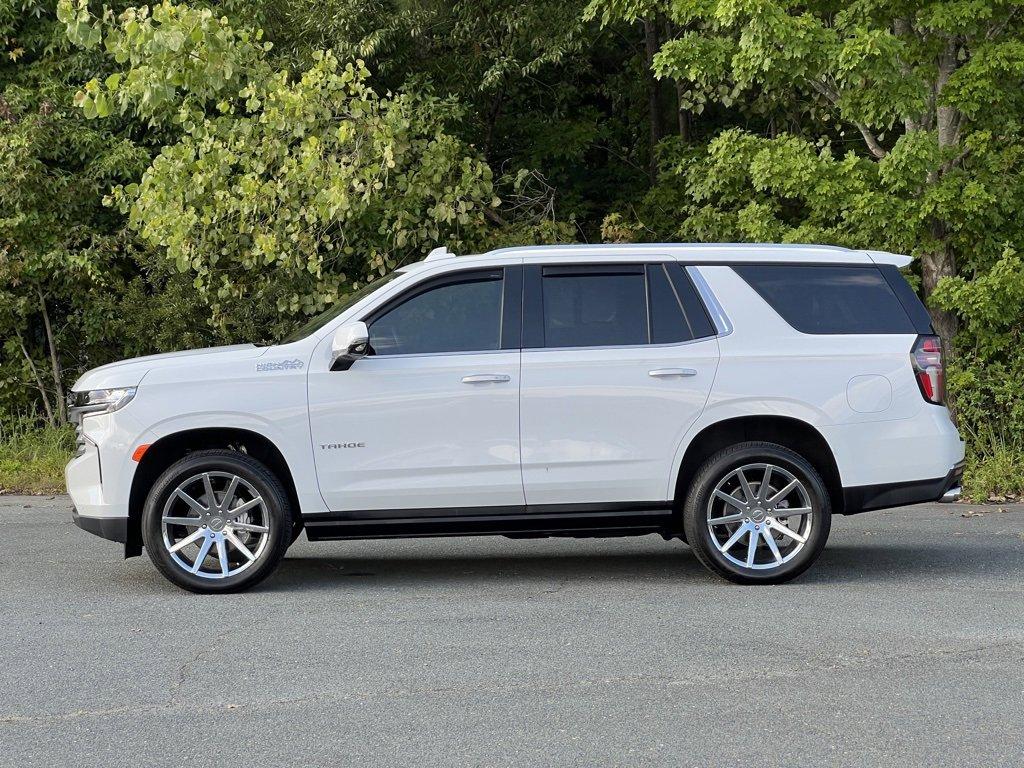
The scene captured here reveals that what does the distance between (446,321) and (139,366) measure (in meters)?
1.77

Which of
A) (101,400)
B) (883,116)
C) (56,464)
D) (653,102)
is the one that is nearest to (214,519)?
(101,400)

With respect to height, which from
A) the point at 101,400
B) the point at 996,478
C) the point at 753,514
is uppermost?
the point at 101,400

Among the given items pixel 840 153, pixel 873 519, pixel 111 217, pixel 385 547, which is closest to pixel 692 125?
pixel 840 153

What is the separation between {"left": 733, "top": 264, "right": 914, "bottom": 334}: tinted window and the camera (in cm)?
807

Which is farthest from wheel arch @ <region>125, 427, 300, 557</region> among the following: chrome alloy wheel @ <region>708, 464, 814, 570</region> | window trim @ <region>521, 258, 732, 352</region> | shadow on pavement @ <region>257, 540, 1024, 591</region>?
chrome alloy wheel @ <region>708, 464, 814, 570</region>

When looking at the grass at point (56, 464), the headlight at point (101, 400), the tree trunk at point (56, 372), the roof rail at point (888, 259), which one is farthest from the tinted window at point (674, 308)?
the tree trunk at point (56, 372)

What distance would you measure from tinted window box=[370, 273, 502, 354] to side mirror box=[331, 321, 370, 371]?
17 cm

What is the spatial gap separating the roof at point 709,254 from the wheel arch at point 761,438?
968 millimetres

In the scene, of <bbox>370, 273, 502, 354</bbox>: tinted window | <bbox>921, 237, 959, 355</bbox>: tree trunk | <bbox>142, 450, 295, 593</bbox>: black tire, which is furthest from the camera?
<bbox>921, 237, 959, 355</bbox>: tree trunk

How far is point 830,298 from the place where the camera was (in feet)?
26.6

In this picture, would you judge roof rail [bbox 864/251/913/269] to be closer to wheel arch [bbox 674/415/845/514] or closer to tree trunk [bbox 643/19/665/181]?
wheel arch [bbox 674/415/845/514]

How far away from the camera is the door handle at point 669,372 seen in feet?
25.8

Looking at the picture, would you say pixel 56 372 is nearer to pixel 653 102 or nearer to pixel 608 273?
pixel 653 102

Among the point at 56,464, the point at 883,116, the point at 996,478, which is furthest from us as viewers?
the point at 56,464
